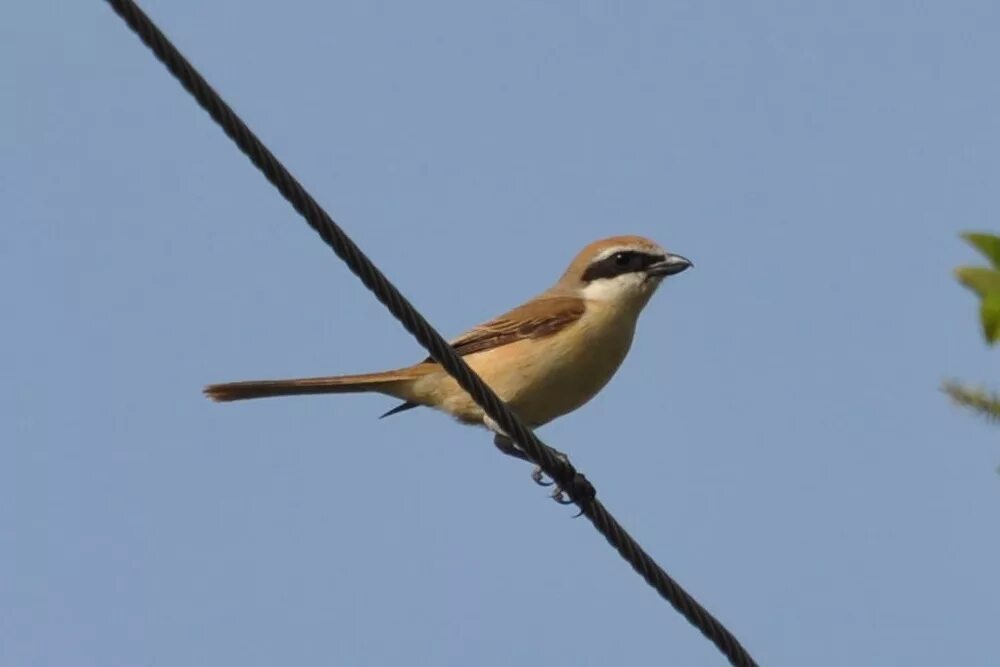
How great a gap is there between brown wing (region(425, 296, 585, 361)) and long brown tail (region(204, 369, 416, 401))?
0.22 m

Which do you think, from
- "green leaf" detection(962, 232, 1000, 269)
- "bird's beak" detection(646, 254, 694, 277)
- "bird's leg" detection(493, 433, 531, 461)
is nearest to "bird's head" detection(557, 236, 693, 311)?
"bird's beak" detection(646, 254, 694, 277)

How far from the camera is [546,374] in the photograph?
726cm

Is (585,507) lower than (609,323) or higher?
lower

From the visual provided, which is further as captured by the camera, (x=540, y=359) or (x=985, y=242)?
(x=540, y=359)

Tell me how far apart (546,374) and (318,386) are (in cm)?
118

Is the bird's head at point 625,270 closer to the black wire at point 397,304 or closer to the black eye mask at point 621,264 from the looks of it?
the black eye mask at point 621,264

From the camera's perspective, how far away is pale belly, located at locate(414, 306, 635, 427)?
7.27 metres

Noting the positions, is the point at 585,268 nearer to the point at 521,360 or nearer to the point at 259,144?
the point at 521,360

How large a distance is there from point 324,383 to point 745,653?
11.4 feet

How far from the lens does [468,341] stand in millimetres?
7898

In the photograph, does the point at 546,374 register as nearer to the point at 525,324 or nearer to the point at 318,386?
the point at 525,324

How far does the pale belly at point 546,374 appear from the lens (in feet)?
23.8

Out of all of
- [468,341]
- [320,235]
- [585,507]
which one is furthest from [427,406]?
[320,235]

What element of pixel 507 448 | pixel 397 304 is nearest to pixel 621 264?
pixel 507 448
